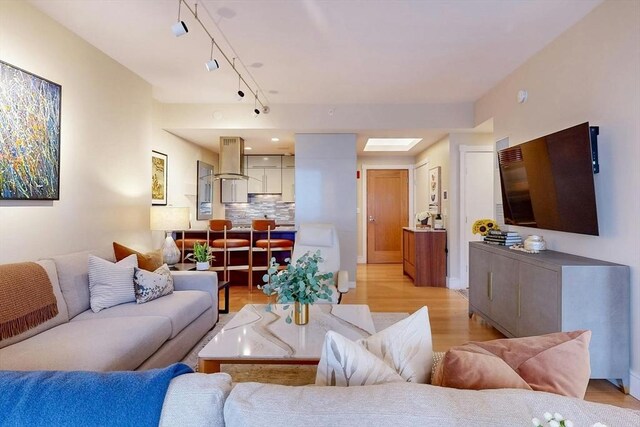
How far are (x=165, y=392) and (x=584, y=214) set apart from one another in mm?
2825

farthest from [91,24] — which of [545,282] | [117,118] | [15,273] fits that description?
[545,282]

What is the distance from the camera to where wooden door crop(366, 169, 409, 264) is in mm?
7113

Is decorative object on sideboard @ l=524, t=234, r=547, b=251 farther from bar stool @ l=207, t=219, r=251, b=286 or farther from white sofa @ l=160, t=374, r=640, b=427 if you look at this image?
bar stool @ l=207, t=219, r=251, b=286

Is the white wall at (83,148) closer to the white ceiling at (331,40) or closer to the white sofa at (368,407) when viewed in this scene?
the white ceiling at (331,40)

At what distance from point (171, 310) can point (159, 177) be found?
107 inches

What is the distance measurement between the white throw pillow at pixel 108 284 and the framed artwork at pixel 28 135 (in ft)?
2.10

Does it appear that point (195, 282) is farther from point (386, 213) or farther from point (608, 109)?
point (386, 213)

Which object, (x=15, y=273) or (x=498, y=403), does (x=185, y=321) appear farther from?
(x=498, y=403)

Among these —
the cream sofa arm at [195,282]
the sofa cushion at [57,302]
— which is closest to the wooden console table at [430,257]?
the cream sofa arm at [195,282]

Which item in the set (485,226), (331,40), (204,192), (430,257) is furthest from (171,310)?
(204,192)

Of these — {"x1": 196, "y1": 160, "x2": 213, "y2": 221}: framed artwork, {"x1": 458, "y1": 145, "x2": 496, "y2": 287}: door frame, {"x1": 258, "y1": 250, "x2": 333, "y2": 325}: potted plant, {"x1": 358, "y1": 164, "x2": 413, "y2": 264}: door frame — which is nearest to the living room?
{"x1": 458, "y1": 145, "x2": 496, "y2": 287}: door frame

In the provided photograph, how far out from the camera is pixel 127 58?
328 centimetres

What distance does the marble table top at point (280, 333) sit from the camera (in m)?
1.75

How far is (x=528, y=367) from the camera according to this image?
0.84 meters
